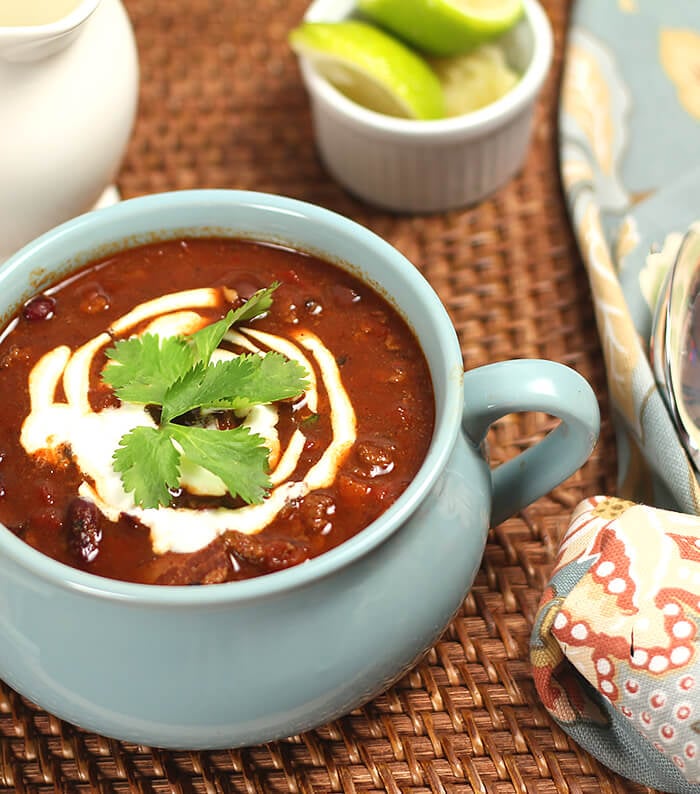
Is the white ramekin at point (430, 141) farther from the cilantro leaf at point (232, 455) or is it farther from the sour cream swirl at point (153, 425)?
the cilantro leaf at point (232, 455)

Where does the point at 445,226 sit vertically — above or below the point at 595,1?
below

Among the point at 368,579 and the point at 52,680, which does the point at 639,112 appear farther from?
the point at 52,680

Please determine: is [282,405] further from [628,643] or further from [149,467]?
[628,643]

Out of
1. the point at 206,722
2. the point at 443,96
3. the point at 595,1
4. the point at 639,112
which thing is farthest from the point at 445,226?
the point at 206,722

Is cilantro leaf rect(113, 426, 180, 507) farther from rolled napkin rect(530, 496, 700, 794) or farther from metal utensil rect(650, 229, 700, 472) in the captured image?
metal utensil rect(650, 229, 700, 472)

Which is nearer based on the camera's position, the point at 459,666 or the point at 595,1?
the point at 459,666

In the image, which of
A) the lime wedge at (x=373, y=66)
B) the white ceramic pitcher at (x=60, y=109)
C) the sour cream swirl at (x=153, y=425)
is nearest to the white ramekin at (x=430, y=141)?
the lime wedge at (x=373, y=66)

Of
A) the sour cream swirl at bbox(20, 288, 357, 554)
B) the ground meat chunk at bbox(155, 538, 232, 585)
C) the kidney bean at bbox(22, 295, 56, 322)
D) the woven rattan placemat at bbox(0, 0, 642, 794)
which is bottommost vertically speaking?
the woven rattan placemat at bbox(0, 0, 642, 794)

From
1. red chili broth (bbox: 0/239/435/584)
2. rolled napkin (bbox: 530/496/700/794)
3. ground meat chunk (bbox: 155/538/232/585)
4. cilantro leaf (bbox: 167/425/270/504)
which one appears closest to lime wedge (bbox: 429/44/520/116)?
red chili broth (bbox: 0/239/435/584)
